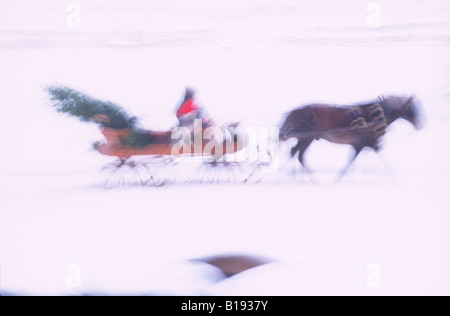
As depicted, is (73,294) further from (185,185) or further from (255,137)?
(255,137)

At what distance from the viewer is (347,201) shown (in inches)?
72.1

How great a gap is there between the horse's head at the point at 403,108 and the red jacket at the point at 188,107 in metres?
0.74

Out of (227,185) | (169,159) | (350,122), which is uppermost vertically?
(350,122)

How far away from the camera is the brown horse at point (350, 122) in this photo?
182 centimetres

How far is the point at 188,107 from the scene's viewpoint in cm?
181

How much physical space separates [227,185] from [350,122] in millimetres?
548

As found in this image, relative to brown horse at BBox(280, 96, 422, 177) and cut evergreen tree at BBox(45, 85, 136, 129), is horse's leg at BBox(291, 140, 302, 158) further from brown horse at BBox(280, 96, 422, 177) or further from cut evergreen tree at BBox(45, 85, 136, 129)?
cut evergreen tree at BBox(45, 85, 136, 129)

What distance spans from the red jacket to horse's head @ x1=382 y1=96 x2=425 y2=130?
0.74 m

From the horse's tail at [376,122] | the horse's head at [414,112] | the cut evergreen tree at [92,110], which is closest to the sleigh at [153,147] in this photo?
the cut evergreen tree at [92,110]

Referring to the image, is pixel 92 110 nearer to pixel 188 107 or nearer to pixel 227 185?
pixel 188 107

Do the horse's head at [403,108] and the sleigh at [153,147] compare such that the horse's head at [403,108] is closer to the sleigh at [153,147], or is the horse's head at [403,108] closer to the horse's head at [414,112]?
the horse's head at [414,112]

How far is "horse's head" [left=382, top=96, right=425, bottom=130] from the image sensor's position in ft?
5.95

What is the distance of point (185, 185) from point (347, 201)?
2.12 feet

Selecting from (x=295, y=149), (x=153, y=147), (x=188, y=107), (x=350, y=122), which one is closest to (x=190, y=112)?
(x=188, y=107)
